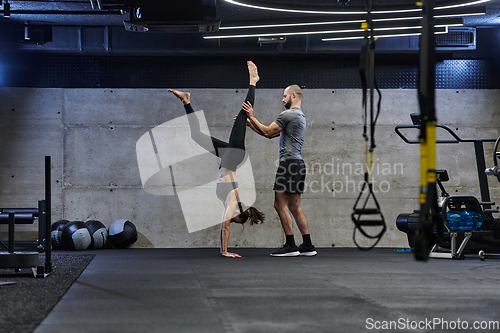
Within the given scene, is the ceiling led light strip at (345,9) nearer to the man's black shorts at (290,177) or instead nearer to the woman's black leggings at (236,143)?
the woman's black leggings at (236,143)

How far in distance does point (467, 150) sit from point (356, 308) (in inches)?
234

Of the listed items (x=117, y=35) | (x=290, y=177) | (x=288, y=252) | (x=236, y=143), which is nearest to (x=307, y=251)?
(x=288, y=252)

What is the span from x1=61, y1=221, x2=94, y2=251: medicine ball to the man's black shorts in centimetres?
259

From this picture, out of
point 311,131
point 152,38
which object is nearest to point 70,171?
point 152,38

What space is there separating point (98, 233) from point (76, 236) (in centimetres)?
33

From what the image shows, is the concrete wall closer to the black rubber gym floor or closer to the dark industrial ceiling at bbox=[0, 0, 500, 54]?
the dark industrial ceiling at bbox=[0, 0, 500, 54]

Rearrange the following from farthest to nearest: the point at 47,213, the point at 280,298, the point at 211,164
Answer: the point at 211,164 → the point at 47,213 → the point at 280,298

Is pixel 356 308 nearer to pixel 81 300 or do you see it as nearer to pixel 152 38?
pixel 81 300

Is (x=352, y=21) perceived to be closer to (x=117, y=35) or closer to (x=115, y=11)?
(x=115, y=11)

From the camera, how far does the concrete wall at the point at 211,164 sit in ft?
25.5

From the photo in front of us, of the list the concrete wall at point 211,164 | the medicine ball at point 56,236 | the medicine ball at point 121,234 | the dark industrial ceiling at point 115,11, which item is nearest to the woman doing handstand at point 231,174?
the dark industrial ceiling at point 115,11

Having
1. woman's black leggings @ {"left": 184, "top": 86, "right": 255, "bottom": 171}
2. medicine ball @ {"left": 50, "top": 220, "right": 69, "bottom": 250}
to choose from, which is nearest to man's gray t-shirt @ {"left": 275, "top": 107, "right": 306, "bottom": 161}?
woman's black leggings @ {"left": 184, "top": 86, "right": 255, "bottom": 171}

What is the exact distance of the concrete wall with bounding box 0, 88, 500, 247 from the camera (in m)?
7.76

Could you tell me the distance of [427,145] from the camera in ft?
7.49
